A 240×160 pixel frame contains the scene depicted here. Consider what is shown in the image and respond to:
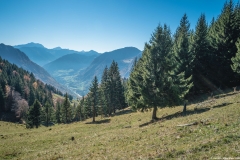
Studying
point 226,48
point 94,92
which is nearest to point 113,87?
point 94,92

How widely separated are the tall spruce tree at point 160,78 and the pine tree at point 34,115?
2314 inches

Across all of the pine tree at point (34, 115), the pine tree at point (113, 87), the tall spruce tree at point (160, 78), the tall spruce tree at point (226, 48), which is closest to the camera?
the tall spruce tree at point (160, 78)

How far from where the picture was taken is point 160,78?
2745cm

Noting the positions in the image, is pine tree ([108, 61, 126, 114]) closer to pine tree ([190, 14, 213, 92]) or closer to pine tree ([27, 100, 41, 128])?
pine tree ([27, 100, 41, 128])

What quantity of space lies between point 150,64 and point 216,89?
2401cm

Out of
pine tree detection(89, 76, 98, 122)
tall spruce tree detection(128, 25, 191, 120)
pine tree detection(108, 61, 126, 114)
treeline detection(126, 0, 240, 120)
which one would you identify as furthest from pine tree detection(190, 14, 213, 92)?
pine tree detection(108, 61, 126, 114)

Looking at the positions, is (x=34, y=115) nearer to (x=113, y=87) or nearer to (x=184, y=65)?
(x=113, y=87)

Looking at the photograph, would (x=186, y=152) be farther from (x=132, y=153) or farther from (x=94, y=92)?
(x=94, y=92)

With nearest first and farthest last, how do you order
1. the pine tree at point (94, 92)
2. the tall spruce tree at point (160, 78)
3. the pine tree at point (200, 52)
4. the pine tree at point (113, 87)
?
the tall spruce tree at point (160, 78)
the pine tree at point (200, 52)
the pine tree at point (94, 92)
the pine tree at point (113, 87)

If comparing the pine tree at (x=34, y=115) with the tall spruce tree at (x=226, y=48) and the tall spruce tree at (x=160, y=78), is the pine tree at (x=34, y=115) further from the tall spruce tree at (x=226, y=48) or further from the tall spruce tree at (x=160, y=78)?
the tall spruce tree at (x=226, y=48)

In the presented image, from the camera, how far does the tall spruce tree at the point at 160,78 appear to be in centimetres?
2706

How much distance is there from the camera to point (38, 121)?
72188 millimetres

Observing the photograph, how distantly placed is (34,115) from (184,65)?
64.9 metres

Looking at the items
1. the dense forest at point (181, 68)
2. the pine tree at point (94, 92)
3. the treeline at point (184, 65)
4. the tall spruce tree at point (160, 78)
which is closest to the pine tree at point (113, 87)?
the dense forest at point (181, 68)
